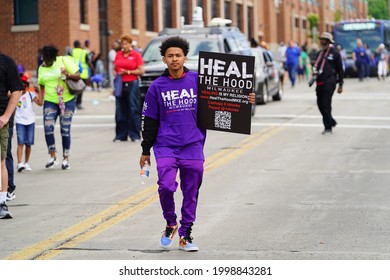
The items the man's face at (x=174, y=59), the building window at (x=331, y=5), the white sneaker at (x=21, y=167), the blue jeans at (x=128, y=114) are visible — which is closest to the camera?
the man's face at (x=174, y=59)

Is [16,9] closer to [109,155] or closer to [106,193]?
[109,155]

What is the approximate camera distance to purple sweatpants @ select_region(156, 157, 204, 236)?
8664 millimetres

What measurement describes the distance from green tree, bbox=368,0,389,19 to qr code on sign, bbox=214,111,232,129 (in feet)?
A: 402

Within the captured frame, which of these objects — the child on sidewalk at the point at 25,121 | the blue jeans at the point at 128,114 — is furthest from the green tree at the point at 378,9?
the child on sidewalk at the point at 25,121

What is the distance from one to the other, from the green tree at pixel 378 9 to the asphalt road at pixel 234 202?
111m

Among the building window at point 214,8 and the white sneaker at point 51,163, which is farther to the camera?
the building window at point 214,8

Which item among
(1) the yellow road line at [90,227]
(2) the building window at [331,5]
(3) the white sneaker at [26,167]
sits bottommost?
(3) the white sneaker at [26,167]

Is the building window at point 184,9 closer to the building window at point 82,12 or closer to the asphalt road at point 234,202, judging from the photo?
the building window at point 82,12

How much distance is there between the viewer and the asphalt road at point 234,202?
348 inches

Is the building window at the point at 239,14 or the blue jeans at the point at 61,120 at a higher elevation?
the building window at the point at 239,14

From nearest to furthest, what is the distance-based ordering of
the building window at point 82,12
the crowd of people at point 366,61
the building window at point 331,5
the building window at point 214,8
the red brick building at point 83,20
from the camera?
1. the red brick building at point 83,20
2. the building window at point 82,12
3. the crowd of people at point 366,61
4. the building window at point 214,8
5. the building window at point 331,5

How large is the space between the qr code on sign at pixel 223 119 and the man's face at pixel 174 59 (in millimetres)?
534

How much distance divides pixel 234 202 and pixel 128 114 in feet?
28.1

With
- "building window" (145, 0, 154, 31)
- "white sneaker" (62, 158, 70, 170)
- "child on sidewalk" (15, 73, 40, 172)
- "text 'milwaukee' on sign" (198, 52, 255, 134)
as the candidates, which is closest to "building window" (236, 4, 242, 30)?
"building window" (145, 0, 154, 31)
